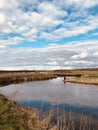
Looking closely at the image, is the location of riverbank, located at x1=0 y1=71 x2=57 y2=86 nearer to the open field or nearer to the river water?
the open field

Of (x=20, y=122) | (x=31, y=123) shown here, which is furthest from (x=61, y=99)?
(x=20, y=122)

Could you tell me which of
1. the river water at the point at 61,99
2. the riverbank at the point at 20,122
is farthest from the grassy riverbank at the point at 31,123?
Answer: the river water at the point at 61,99

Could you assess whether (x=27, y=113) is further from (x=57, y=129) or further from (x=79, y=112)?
(x=79, y=112)

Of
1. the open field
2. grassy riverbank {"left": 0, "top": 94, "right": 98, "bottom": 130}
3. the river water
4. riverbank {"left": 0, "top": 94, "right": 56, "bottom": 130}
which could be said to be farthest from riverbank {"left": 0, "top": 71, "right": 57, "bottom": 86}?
riverbank {"left": 0, "top": 94, "right": 56, "bottom": 130}

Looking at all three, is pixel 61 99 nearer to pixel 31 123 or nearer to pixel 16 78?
pixel 31 123

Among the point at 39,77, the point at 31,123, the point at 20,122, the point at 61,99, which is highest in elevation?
the point at 39,77

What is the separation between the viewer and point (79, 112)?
75.9 ft

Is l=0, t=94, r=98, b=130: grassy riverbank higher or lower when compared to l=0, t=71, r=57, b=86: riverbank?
lower

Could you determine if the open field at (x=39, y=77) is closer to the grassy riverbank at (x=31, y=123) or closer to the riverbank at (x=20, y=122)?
the grassy riverbank at (x=31, y=123)

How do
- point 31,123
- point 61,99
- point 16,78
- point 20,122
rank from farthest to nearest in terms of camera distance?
point 16,78 < point 61,99 < point 31,123 < point 20,122

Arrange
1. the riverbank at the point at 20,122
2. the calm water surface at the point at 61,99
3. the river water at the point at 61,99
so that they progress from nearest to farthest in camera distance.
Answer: the riverbank at the point at 20,122, the river water at the point at 61,99, the calm water surface at the point at 61,99

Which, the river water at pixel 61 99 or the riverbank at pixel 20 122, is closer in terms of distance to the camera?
the riverbank at pixel 20 122

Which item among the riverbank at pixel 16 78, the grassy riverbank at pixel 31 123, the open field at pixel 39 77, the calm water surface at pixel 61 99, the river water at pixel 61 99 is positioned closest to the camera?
the grassy riverbank at pixel 31 123

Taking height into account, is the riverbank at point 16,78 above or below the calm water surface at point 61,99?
above
